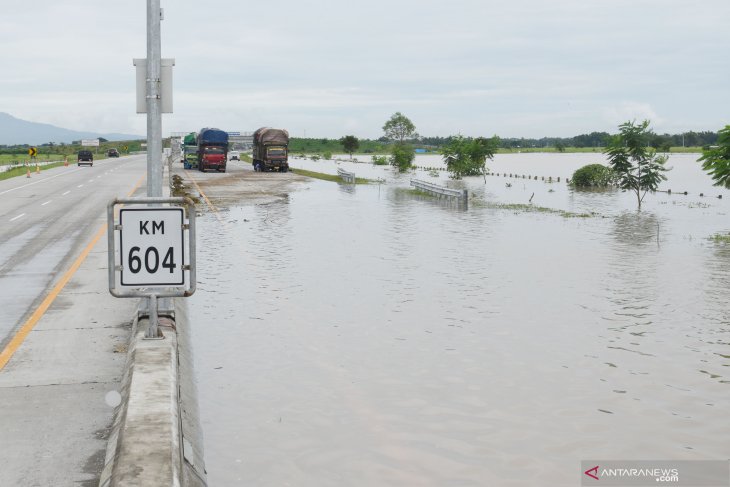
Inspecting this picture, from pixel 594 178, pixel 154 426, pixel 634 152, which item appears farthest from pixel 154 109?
pixel 594 178

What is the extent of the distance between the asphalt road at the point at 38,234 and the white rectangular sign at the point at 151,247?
328 centimetres

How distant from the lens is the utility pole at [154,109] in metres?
11.4

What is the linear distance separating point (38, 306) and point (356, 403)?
22.1 feet

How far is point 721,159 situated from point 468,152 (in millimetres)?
52568

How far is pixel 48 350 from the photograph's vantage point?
1091 cm

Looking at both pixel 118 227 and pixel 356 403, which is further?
pixel 356 403

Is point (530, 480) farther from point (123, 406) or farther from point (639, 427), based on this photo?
point (123, 406)

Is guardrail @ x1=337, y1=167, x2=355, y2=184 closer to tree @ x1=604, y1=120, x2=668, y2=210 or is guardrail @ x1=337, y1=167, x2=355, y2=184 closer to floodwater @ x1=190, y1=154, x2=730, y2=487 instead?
tree @ x1=604, y1=120, x2=668, y2=210

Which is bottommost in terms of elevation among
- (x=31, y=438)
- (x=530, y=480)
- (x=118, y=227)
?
(x=530, y=480)

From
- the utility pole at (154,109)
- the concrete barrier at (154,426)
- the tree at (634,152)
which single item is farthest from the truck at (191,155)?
the concrete barrier at (154,426)

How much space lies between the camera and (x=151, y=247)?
31.5ft

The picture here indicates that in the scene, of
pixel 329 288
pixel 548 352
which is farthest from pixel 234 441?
pixel 329 288

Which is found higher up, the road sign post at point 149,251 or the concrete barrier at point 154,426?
the road sign post at point 149,251

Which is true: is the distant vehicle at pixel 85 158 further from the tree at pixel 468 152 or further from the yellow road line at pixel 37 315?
the yellow road line at pixel 37 315
